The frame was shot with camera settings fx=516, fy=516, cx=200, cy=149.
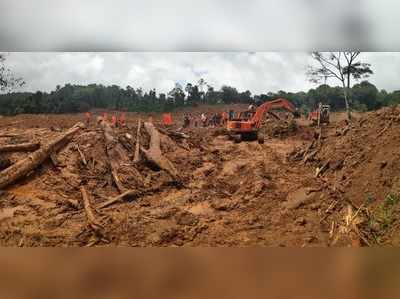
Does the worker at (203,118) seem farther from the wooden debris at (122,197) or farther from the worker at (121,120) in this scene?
the wooden debris at (122,197)

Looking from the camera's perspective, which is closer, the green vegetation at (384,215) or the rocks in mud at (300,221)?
the green vegetation at (384,215)

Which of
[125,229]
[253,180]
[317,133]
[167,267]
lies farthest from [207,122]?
[167,267]

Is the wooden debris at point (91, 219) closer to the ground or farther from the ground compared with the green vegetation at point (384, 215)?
closer to the ground

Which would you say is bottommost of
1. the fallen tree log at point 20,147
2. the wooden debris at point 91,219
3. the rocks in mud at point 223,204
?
the wooden debris at point 91,219

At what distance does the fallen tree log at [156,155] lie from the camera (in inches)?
200

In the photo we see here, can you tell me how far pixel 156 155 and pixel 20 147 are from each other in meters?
1.34

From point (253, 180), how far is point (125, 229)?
52.6 inches

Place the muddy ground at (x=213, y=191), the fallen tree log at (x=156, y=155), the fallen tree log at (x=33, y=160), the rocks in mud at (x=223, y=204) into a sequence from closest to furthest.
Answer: the muddy ground at (x=213, y=191) → the rocks in mud at (x=223, y=204) → the fallen tree log at (x=33, y=160) → the fallen tree log at (x=156, y=155)

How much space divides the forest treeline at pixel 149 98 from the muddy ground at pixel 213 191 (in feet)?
0.53

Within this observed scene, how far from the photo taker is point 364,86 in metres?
4.43

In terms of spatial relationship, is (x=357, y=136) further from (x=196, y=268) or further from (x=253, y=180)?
(x=196, y=268)

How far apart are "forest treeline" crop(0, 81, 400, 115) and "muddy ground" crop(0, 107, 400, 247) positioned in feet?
0.53

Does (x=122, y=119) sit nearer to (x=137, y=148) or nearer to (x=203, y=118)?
(x=137, y=148)

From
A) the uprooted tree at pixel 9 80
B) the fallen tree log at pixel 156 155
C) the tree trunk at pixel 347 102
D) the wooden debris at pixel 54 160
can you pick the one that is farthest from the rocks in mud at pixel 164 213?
the tree trunk at pixel 347 102
